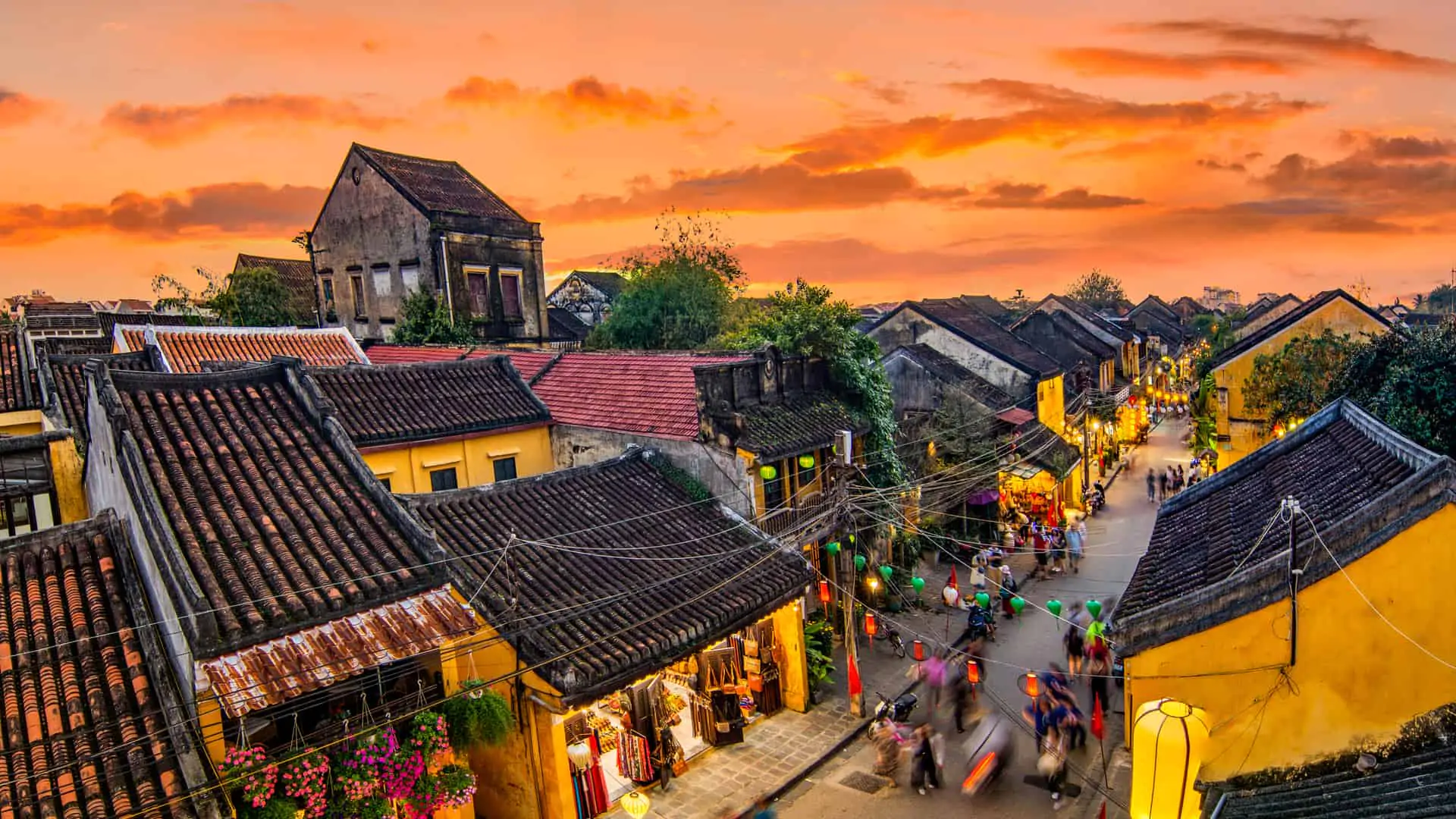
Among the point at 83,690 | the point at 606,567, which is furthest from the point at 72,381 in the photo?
the point at 606,567

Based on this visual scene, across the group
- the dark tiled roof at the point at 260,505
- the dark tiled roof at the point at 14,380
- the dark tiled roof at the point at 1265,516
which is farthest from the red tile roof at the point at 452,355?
the dark tiled roof at the point at 1265,516

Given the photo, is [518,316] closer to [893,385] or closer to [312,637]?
[893,385]

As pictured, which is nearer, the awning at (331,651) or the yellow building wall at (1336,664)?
the awning at (331,651)

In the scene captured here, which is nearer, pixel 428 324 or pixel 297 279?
pixel 428 324

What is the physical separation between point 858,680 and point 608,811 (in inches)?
206

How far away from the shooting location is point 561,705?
10258mm

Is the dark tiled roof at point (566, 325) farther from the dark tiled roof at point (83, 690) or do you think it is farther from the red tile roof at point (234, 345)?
the dark tiled roof at point (83, 690)

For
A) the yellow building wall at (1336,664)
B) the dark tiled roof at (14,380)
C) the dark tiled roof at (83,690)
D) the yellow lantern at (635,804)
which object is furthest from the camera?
the dark tiled roof at (14,380)

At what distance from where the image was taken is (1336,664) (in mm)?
8656

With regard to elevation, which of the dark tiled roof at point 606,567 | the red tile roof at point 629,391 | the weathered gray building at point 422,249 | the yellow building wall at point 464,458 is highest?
the weathered gray building at point 422,249

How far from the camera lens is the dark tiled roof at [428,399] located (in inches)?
612

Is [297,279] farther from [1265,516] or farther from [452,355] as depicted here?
[1265,516]

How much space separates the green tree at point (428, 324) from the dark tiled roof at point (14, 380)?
37.7 ft

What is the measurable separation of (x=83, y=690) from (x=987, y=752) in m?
12.8
